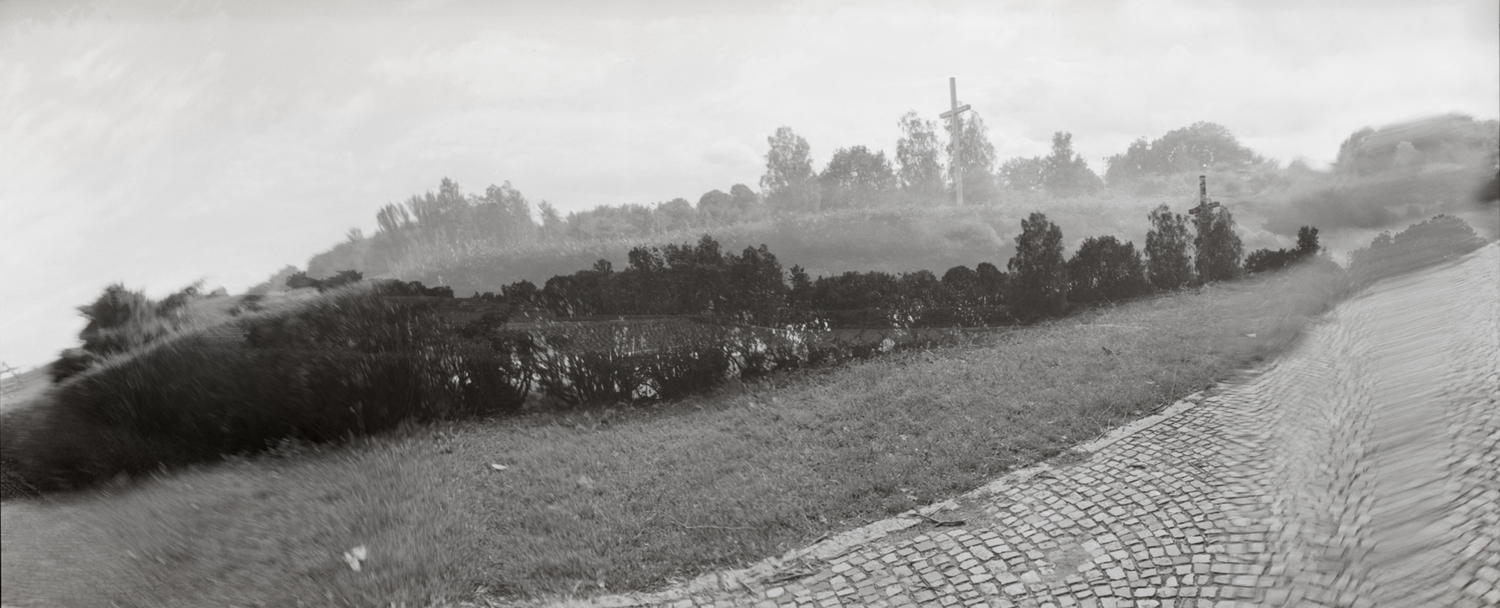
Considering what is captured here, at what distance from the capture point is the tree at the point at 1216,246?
14.9 feet

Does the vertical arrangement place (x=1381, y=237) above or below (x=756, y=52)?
below

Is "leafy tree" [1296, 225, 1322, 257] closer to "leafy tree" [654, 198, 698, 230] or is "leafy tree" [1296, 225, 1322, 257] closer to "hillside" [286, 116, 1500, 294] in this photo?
"hillside" [286, 116, 1500, 294]

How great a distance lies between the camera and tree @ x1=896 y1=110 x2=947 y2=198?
372cm

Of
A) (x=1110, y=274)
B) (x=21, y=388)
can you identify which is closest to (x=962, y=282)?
(x=1110, y=274)

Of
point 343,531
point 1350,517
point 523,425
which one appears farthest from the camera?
point 523,425

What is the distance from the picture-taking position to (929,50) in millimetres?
3594

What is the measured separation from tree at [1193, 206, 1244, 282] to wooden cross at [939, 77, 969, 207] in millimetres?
1831

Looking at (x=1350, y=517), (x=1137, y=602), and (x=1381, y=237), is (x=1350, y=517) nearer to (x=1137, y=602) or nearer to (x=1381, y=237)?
(x=1137, y=602)

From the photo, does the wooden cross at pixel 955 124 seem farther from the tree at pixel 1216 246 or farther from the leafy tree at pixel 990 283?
the tree at pixel 1216 246

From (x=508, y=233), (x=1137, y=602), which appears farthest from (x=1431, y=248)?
(x=508, y=233)

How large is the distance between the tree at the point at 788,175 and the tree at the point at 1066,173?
61.9 inches

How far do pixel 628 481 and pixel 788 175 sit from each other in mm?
1701

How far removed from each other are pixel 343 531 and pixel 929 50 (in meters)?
3.38

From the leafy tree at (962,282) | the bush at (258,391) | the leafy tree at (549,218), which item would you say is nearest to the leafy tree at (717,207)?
the leafy tree at (549,218)
